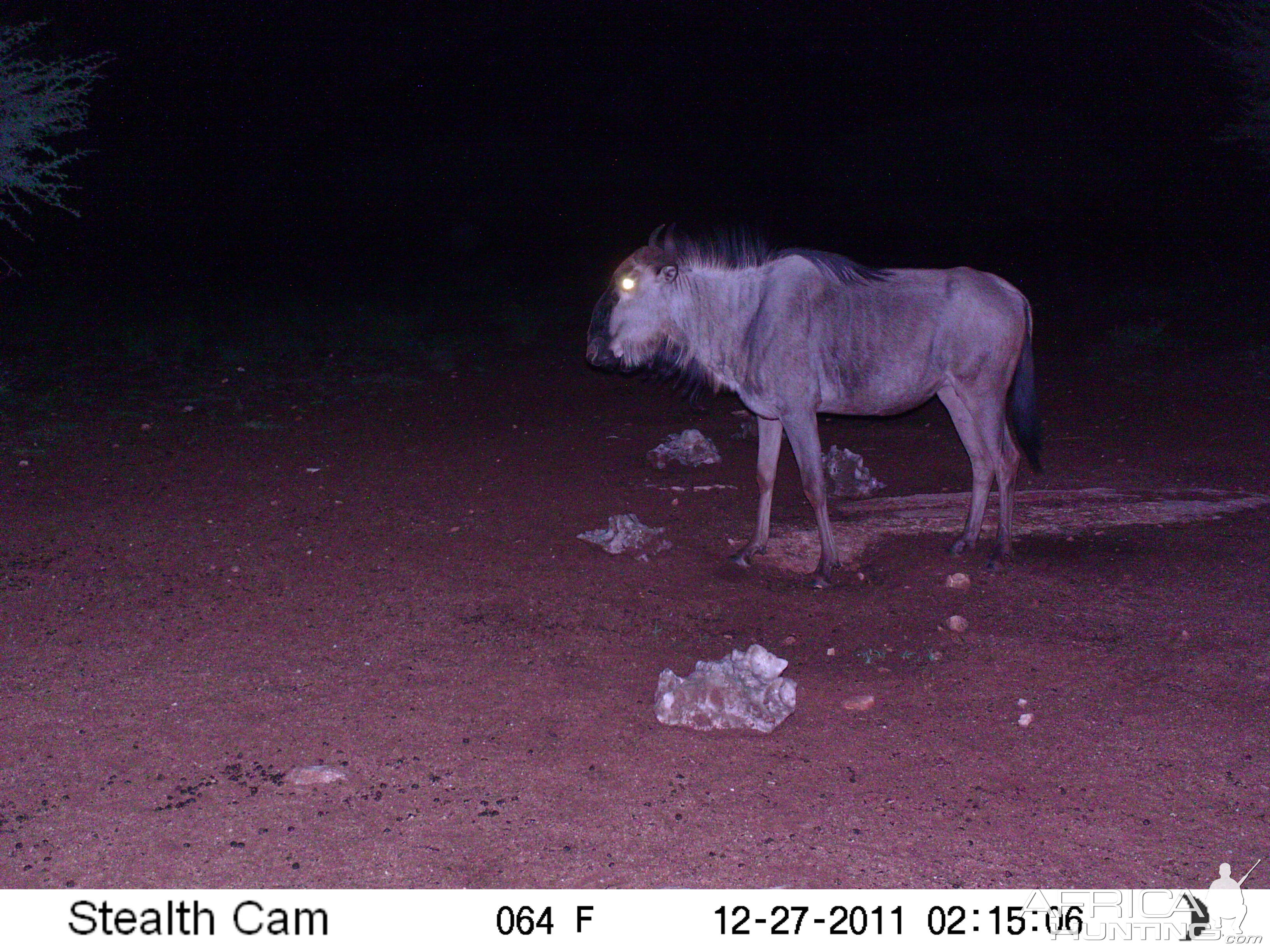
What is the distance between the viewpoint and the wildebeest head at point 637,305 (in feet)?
21.9

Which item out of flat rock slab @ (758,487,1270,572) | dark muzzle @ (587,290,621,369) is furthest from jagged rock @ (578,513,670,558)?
dark muzzle @ (587,290,621,369)

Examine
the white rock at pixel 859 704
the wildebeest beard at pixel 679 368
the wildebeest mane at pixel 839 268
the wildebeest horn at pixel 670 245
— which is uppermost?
the wildebeest horn at pixel 670 245

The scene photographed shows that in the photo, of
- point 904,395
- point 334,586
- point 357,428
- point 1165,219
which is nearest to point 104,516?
point 334,586

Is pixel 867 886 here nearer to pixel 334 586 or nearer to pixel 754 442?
pixel 334 586

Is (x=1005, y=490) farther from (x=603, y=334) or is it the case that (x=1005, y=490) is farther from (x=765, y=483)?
(x=603, y=334)

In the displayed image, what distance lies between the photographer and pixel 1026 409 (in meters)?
7.23

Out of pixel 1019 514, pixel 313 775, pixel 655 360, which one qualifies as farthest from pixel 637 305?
pixel 313 775

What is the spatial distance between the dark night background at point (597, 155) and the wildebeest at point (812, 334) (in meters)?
10.5

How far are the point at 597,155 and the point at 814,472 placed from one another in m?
35.2

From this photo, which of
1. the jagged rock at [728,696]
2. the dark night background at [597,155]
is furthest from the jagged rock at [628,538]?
the dark night background at [597,155]

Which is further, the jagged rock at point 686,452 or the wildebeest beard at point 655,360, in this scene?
the jagged rock at point 686,452

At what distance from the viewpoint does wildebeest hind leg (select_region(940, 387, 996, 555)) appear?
7.03m

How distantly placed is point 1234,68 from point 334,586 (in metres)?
16.6

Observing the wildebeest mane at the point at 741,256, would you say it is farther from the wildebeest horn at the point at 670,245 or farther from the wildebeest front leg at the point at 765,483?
the wildebeest front leg at the point at 765,483
